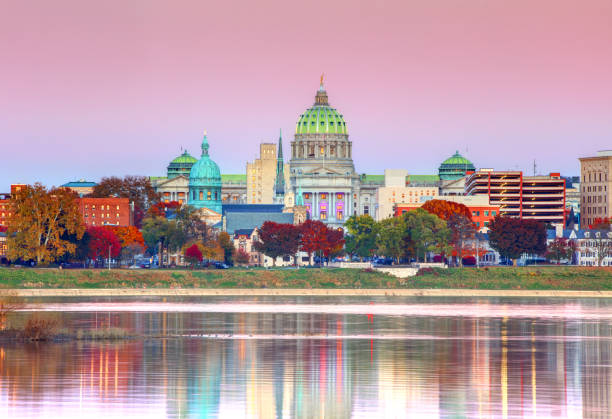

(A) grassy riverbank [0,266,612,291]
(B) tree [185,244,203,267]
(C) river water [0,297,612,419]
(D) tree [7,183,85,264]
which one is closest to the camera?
(C) river water [0,297,612,419]

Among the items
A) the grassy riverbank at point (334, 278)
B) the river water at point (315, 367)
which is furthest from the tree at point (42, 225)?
the river water at point (315, 367)

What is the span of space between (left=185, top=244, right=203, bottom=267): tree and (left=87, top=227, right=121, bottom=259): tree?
9626 mm

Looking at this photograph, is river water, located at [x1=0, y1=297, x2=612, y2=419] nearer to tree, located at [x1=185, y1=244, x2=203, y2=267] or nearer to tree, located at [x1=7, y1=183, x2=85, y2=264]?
tree, located at [x1=7, y1=183, x2=85, y2=264]

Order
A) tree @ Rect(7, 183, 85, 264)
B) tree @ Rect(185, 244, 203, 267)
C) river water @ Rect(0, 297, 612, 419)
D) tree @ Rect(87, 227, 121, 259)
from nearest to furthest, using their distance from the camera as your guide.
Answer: river water @ Rect(0, 297, 612, 419) < tree @ Rect(7, 183, 85, 264) < tree @ Rect(87, 227, 121, 259) < tree @ Rect(185, 244, 203, 267)

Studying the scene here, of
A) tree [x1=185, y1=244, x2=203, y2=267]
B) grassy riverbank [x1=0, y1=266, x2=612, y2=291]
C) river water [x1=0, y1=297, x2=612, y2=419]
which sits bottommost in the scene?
river water [x1=0, y1=297, x2=612, y2=419]

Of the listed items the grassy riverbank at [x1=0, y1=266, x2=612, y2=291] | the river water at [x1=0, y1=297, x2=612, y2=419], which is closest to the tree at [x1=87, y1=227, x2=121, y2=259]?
the grassy riverbank at [x1=0, y1=266, x2=612, y2=291]

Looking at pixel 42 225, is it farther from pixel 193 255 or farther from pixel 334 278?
pixel 334 278

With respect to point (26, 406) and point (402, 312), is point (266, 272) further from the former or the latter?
point (26, 406)

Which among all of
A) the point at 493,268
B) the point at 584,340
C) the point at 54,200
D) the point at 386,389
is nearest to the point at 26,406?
the point at 386,389

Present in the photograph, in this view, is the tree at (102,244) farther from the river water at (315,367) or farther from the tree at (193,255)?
the river water at (315,367)

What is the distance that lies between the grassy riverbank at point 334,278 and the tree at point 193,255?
11.7 m

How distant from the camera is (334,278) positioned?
173750 millimetres

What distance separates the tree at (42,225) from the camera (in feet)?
554

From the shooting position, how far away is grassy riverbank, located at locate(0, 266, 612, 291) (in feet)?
527
